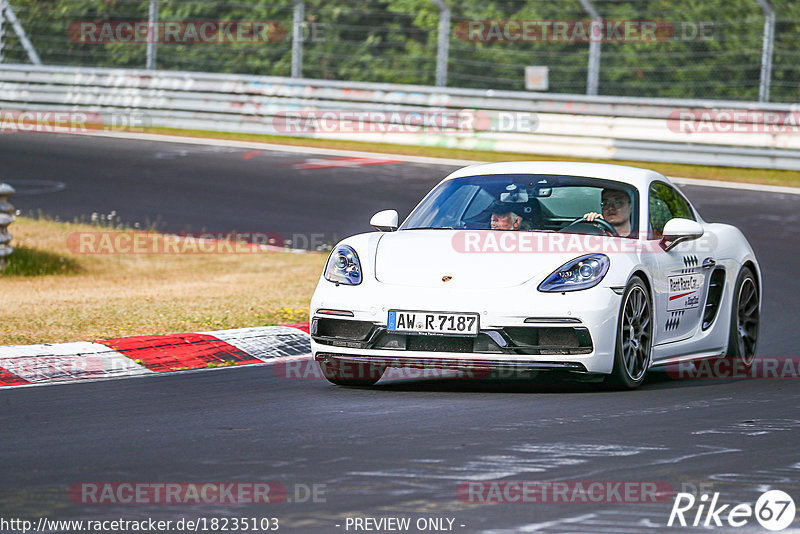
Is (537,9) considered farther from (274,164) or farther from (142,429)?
(142,429)

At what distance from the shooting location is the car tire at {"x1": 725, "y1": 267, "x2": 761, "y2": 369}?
893cm

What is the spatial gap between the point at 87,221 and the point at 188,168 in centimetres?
447

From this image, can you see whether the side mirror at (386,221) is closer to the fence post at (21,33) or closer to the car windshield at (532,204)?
the car windshield at (532,204)

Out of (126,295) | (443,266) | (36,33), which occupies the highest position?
(36,33)

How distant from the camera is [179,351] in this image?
8820 mm

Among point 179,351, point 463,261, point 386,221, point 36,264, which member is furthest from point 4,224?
point 463,261

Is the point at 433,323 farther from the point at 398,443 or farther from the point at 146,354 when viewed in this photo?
the point at 146,354

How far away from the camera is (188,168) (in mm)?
21234

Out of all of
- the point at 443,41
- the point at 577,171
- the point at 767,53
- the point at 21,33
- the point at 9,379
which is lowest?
the point at 9,379

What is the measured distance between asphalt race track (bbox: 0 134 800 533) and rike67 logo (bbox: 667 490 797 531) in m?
0.04

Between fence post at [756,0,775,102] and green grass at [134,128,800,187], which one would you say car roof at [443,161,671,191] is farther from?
fence post at [756,0,775,102]

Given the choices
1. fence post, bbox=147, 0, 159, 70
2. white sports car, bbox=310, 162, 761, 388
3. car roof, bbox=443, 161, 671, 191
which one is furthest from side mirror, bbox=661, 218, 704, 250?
fence post, bbox=147, 0, 159, 70

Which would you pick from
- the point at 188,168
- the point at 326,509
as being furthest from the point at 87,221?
the point at 326,509

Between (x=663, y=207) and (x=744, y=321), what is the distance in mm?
1116
